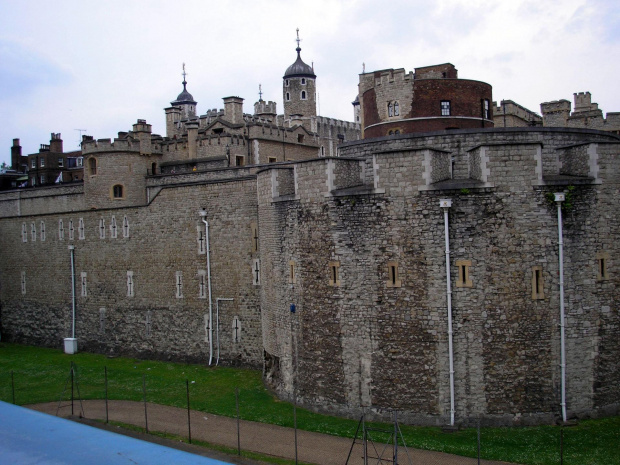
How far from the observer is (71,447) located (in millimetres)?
13492

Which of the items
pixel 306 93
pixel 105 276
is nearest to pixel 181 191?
pixel 105 276

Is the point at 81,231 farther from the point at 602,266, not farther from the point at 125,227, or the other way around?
the point at 602,266

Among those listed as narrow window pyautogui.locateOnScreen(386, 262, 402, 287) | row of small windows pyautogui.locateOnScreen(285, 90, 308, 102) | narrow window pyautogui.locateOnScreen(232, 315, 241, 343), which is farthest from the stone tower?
narrow window pyautogui.locateOnScreen(386, 262, 402, 287)

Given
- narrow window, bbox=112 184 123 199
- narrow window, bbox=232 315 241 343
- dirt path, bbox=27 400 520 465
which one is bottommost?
dirt path, bbox=27 400 520 465

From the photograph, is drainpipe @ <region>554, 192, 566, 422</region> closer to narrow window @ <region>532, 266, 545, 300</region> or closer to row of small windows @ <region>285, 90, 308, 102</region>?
narrow window @ <region>532, 266, 545, 300</region>

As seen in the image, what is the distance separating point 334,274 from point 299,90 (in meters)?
43.1

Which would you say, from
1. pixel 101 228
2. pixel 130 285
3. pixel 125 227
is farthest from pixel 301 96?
pixel 130 285

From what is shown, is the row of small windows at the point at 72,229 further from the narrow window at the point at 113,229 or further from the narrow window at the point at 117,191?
the narrow window at the point at 117,191

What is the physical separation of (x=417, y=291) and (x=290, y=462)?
552 centimetres

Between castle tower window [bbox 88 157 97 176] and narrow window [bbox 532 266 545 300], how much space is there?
2638cm

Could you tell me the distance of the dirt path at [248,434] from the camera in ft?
51.8

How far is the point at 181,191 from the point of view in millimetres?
28156

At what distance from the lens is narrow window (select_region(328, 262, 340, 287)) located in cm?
1888

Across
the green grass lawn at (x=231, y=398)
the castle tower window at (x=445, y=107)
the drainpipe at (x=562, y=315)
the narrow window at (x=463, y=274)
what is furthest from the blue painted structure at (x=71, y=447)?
the castle tower window at (x=445, y=107)
